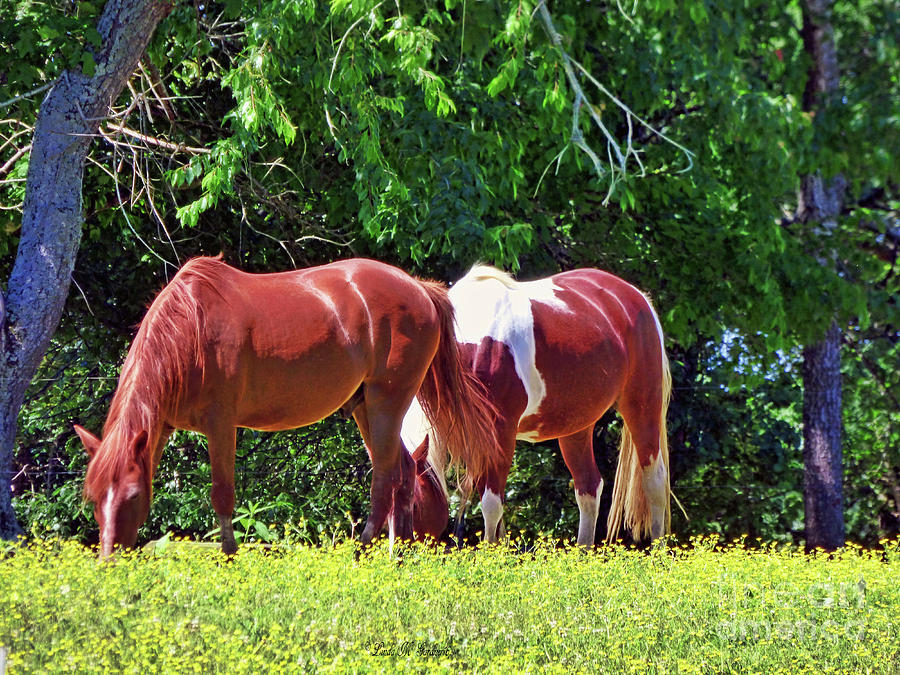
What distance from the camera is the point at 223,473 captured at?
619 centimetres

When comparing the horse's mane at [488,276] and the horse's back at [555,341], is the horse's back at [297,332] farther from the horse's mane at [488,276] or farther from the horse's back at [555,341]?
the horse's mane at [488,276]

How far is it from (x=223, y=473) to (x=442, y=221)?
2878mm

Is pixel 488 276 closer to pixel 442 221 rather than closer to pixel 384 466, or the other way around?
pixel 442 221

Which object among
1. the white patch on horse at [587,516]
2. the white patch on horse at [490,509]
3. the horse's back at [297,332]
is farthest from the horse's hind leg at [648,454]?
the horse's back at [297,332]

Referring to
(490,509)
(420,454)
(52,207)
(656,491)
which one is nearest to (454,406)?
(420,454)

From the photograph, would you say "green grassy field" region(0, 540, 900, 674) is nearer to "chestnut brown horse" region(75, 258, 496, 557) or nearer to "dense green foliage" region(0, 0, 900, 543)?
"chestnut brown horse" region(75, 258, 496, 557)

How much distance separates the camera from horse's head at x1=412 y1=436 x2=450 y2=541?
23.2 ft

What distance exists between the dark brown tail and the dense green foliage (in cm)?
119

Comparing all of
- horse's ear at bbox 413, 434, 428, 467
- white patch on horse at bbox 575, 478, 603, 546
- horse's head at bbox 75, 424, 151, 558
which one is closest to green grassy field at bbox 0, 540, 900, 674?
horse's head at bbox 75, 424, 151, 558

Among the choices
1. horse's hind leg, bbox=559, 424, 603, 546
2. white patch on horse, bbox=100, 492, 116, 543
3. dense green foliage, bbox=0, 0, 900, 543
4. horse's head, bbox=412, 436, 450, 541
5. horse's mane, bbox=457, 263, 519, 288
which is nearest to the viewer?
white patch on horse, bbox=100, 492, 116, 543

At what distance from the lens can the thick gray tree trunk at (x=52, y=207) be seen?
7129mm

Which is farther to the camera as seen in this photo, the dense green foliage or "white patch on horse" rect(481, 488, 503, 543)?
the dense green foliage

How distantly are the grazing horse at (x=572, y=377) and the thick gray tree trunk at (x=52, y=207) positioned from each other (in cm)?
242

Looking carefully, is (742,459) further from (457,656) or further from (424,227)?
(457,656)
